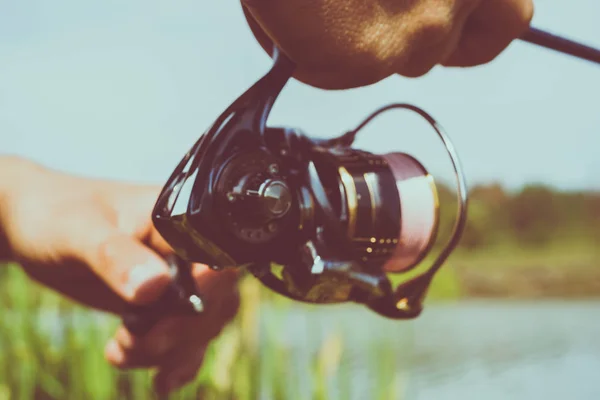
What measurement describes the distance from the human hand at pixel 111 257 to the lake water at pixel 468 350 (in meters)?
1.10

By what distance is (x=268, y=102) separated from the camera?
634 mm

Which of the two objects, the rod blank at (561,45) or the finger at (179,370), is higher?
the rod blank at (561,45)

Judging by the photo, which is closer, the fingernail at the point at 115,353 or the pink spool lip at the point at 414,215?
the pink spool lip at the point at 414,215

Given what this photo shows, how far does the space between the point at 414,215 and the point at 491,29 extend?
21cm

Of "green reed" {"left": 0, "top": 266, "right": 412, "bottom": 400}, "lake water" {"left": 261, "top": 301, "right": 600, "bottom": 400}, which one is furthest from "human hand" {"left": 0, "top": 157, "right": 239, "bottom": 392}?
"lake water" {"left": 261, "top": 301, "right": 600, "bottom": 400}

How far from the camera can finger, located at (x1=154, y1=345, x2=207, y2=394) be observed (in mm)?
1053

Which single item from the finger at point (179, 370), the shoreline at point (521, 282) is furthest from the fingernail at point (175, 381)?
the shoreline at point (521, 282)

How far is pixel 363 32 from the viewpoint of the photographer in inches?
18.1

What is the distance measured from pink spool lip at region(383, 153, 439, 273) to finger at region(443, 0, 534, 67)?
0.15 meters

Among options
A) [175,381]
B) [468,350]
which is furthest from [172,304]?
[468,350]

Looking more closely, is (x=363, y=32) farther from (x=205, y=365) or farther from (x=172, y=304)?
(x=205, y=365)

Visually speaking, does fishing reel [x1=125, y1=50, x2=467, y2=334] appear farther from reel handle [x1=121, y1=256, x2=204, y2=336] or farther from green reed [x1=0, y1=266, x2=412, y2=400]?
green reed [x1=0, y1=266, x2=412, y2=400]

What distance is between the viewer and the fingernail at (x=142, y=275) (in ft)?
2.70

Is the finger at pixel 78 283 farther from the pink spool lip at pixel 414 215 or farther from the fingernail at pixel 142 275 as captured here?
the pink spool lip at pixel 414 215
